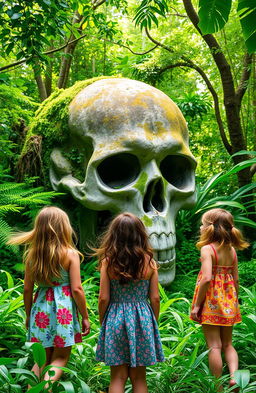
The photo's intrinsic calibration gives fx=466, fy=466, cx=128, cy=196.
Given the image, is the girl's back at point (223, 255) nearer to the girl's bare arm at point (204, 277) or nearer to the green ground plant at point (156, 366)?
the girl's bare arm at point (204, 277)

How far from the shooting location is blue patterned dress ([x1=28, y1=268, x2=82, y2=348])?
8.55ft

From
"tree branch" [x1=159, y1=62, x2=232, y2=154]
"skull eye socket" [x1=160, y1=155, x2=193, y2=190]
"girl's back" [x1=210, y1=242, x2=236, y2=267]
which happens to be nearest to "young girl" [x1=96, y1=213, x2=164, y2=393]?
"girl's back" [x1=210, y1=242, x2=236, y2=267]

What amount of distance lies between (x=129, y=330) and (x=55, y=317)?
458mm

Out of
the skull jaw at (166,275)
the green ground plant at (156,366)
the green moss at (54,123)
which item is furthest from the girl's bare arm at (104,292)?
the green moss at (54,123)

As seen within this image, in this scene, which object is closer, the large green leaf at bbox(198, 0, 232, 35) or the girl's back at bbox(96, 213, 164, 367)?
the large green leaf at bbox(198, 0, 232, 35)

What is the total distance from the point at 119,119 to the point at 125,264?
8.11 ft

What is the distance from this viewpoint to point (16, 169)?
19.1 ft

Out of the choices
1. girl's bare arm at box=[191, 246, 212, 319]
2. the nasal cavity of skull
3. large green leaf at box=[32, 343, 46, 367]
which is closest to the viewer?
large green leaf at box=[32, 343, 46, 367]

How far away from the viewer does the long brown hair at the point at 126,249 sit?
2.52 m

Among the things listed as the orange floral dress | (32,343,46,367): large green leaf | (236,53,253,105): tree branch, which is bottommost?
(32,343,46,367): large green leaf

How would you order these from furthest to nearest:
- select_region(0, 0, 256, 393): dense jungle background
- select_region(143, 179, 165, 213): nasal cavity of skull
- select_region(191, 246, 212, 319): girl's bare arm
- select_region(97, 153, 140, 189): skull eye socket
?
select_region(97, 153, 140, 189): skull eye socket < select_region(143, 179, 165, 213): nasal cavity of skull < select_region(191, 246, 212, 319): girl's bare arm < select_region(0, 0, 256, 393): dense jungle background

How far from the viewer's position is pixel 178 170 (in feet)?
16.9

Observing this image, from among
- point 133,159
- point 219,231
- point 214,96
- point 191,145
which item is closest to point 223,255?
point 219,231

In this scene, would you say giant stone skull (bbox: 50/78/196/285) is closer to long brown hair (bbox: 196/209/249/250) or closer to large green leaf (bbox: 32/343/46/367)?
long brown hair (bbox: 196/209/249/250)
